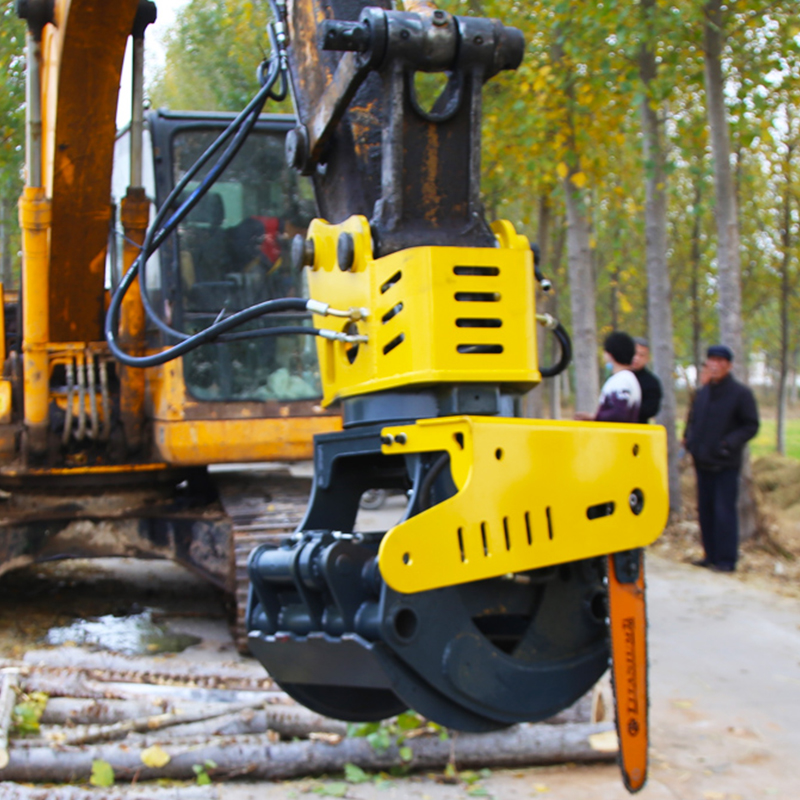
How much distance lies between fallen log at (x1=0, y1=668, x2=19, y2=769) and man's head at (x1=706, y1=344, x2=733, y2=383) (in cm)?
554

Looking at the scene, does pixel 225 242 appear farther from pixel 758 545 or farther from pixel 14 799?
pixel 758 545

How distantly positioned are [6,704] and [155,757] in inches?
30.7

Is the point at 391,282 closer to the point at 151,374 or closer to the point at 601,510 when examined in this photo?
the point at 601,510

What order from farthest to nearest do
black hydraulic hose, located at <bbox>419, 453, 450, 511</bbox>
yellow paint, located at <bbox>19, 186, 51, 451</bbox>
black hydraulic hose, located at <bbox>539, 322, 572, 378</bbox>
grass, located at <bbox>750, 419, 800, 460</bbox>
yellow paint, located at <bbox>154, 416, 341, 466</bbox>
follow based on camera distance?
grass, located at <bbox>750, 419, 800, 460</bbox>
yellow paint, located at <bbox>154, 416, 341, 466</bbox>
yellow paint, located at <bbox>19, 186, 51, 451</bbox>
black hydraulic hose, located at <bbox>539, 322, 572, 378</bbox>
black hydraulic hose, located at <bbox>419, 453, 450, 511</bbox>

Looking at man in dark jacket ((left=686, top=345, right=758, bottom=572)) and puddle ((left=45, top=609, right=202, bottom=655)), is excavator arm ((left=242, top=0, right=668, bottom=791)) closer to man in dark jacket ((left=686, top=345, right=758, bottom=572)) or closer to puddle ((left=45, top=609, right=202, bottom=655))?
puddle ((left=45, top=609, right=202, bottom=655))

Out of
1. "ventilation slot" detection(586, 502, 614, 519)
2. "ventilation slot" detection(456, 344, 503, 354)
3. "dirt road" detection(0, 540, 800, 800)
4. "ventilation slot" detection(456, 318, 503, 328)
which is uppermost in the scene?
"ventilation slot" detection(456, 318, 503, 328)

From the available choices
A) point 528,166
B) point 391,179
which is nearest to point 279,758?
point 391,179

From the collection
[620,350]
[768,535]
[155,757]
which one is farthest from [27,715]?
[768,535]

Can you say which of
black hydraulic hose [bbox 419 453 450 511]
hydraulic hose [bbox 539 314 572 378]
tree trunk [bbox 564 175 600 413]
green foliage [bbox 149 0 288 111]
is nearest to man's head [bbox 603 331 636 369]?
hydraulic hose [bbox 539 314 572 378]

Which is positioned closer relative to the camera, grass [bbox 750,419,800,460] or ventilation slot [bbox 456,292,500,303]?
ventilation slot [bbox 456,292,500,303]

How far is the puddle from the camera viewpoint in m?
5.81

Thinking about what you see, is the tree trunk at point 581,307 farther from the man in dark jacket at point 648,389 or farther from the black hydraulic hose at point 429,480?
the black hydraulic hose at point 429,480

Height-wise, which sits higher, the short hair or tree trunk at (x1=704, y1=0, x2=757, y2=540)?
tree trunk at (x1=704, y1=0, x2=757, y2=540)

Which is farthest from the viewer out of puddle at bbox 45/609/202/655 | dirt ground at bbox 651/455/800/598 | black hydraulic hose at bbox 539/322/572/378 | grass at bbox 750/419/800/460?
grass at bbox 750/419/800/460
